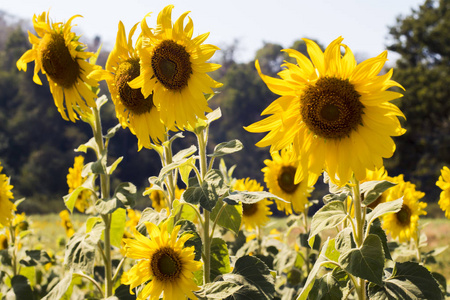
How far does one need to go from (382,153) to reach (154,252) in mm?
970

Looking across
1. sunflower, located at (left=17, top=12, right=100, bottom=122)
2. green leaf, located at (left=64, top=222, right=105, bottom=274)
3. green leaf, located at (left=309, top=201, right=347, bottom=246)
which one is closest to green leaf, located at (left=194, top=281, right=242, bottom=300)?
green leaf, located at (left=309, top=201, right=347, bottom=246)

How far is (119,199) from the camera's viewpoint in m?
2.29

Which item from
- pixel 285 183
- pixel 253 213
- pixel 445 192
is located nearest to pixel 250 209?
pixel 253 213

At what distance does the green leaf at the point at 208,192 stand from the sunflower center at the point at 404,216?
71.8 inches

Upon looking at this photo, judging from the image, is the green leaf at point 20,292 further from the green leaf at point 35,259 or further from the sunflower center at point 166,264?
the sunflower center at point 166,264

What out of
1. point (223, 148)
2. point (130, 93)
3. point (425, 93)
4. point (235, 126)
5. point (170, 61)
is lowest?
point (235, 126)

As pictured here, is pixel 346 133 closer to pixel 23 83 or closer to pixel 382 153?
pixel 382 153

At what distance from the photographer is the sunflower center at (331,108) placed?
156 centimetres

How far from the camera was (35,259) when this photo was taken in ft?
10.3

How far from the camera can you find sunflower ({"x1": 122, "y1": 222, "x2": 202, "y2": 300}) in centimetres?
183

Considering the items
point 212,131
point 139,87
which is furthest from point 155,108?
point 212,131

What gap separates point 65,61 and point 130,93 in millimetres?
412

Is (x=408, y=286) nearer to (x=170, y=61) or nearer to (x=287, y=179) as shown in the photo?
(x=170, y=61)

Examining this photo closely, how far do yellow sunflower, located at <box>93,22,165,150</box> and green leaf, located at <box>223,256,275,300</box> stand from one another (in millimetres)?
652
